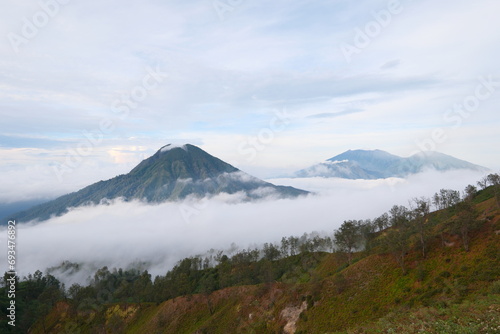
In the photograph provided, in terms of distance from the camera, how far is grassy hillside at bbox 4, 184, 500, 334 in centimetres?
4372

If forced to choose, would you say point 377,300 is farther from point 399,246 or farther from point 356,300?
point 399,246

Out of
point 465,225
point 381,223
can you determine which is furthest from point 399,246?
point 381,223

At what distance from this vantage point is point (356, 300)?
7706 cm

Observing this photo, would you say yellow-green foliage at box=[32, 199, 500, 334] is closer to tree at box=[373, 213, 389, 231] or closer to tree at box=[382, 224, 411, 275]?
tree at box=[382, 224, 411, 275]

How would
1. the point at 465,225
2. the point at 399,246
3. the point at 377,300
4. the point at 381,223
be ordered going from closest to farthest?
1. the point at 377,300
2. the point at 465,225
3. the point at 399,246
4. the point at 381,223

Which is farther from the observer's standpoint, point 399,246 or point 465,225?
point 399,246

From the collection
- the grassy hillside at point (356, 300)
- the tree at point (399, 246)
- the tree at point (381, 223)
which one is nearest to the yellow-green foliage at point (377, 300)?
the grassy hillside at point (356, 300)

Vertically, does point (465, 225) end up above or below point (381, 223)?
above

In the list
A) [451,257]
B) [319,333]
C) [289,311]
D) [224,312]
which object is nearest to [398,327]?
[319,333]

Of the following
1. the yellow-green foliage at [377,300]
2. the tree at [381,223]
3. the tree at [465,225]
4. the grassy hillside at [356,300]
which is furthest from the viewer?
the tree at [381,223]

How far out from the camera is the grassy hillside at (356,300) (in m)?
43.7

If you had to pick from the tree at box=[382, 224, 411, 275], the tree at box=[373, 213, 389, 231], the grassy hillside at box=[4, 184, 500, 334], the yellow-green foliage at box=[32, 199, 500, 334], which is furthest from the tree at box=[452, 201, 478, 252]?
the tree at box=[373, 213, 389, 231]

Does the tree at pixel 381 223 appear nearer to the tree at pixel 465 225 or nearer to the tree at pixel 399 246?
the tree at pixel 399 246

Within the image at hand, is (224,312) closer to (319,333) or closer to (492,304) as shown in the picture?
(319,333)
